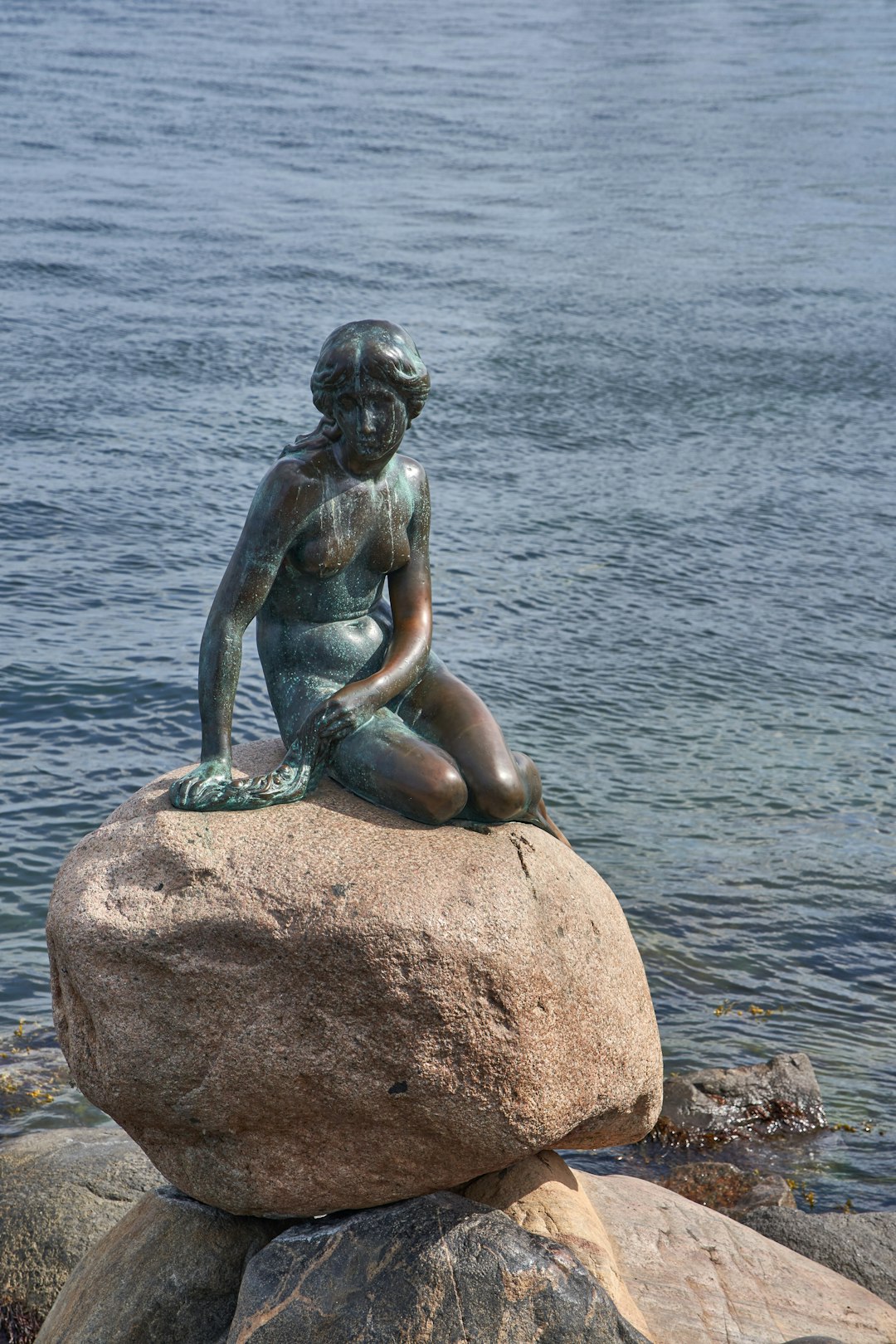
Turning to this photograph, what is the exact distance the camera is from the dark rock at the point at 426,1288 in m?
5.62

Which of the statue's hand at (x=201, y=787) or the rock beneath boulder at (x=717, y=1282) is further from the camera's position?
the rock beneath boulder at (x=717, y=1282)

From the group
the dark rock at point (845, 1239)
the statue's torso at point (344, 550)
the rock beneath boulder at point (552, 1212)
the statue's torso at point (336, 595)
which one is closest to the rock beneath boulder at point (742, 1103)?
the dark rock at point (845, 1239)

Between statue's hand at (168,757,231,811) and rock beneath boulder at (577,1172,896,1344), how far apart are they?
8.96 ft

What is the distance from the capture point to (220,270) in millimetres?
24828

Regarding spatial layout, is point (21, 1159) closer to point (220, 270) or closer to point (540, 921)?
point (540, 921)

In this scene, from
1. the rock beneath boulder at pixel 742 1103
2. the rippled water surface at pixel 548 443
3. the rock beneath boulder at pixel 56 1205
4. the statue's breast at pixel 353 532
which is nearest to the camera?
the statue's breast at pixel 353 532

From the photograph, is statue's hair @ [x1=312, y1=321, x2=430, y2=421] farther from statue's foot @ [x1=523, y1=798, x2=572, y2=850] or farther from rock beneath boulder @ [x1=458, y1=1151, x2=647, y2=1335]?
rock beneath boulder @ [x1=458, y1=1151, x2=647, y2=1335]

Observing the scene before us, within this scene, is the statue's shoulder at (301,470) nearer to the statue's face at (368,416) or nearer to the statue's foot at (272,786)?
the statue's face at (368,416)

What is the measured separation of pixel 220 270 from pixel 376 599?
19271 millimetres

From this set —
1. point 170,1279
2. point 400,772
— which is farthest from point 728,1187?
point 400,772

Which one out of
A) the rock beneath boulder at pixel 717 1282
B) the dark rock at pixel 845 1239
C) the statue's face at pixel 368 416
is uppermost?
the statue's face at pixel 368 416

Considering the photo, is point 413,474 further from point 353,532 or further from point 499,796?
point 499,796

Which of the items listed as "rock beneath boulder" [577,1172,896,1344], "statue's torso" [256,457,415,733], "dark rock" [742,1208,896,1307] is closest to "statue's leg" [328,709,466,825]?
"statue's torso" [256,457,415,733]

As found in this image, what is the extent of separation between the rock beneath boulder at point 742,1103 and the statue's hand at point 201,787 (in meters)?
4.19
